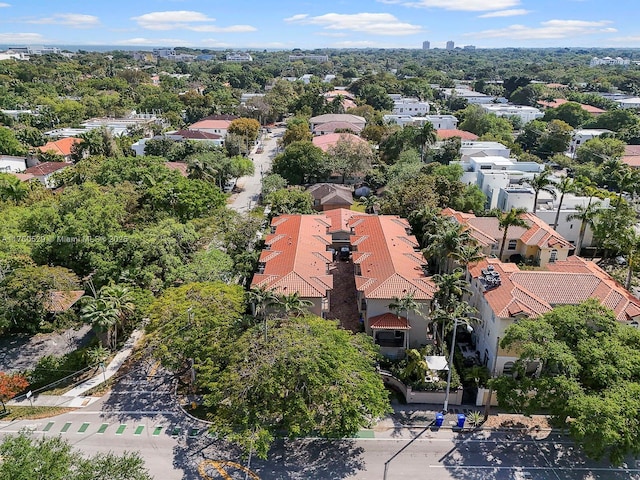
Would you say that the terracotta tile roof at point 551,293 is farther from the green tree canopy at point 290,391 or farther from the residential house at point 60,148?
the residential house at point 60,148

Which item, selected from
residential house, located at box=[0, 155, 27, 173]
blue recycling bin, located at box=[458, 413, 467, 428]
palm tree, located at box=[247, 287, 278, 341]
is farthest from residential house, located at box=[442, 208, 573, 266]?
residential house, located at box=[0, 155, 27, 173]

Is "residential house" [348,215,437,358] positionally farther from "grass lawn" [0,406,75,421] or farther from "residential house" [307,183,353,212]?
"residential house" [307,183,353,212]

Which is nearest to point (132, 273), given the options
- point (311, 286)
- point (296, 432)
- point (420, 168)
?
point (311, 286)

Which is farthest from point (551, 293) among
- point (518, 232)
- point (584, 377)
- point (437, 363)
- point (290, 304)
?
point (290, 304)

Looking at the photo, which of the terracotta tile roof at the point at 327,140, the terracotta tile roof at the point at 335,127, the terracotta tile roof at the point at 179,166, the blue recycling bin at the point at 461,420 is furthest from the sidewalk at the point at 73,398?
the terracotta tile roof at the point at 335,127

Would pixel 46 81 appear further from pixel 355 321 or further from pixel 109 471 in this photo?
pixel 109 471

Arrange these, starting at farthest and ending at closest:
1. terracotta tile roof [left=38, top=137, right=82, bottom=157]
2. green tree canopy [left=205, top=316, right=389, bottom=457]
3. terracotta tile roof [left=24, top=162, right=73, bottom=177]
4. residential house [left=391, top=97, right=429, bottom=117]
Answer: residential house [left=391, top=97, right=429, bottom=117], terracotta tile roof [left=38, top=137, right=82, bottom=157], terracotta tile roof [left=24, top=162, right=73, bottom=177], green tree canopy [left=205, top=316, right=389, bottom=457]

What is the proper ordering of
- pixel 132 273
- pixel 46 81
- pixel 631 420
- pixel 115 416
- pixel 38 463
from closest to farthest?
pixel 38 463 < pixel 631 420 < pixel 115 416 < pixel 132 273 < pixel 46 81
